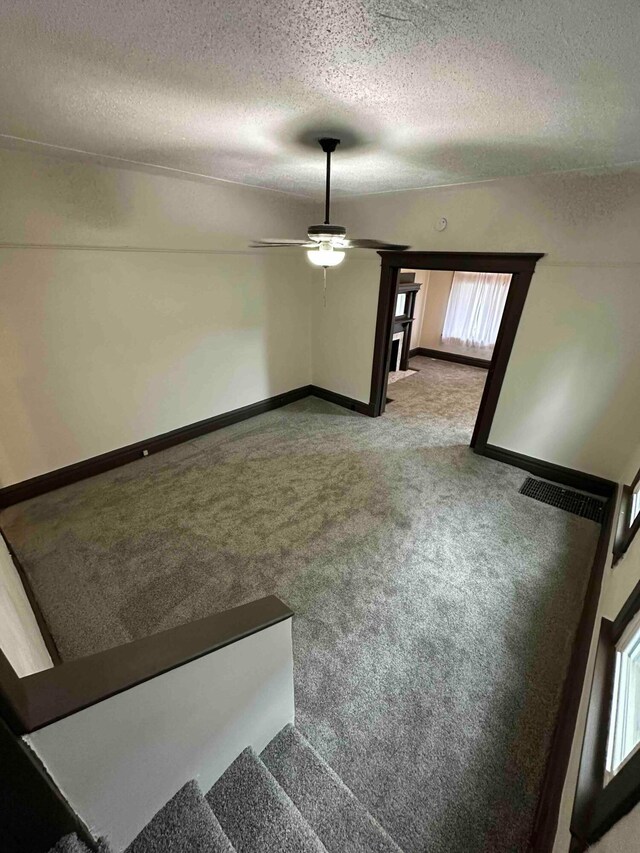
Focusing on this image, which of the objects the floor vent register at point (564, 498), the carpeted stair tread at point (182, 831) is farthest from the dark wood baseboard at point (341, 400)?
the carpeted stair tread at point (182, 831)

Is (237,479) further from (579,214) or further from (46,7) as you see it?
(579,214)

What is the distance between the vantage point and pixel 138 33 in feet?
3.28

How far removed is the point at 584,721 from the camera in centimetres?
125

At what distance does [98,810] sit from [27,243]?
3.09 meters

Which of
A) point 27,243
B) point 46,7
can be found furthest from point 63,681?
point 27,243

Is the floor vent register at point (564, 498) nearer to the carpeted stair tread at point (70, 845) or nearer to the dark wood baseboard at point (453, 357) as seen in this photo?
the carpeted stair tread at point (70, 845)

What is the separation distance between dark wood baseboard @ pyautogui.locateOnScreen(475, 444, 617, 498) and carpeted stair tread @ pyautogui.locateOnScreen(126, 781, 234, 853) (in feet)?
11.4

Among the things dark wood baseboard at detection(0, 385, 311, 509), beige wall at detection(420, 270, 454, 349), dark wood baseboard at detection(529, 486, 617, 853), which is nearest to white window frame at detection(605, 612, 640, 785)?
dark wood baseboard at detection(529, 486, 617, 853)

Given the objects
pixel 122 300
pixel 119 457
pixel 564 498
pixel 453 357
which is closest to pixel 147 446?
pixel 119 457

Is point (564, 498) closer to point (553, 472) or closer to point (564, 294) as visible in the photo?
point (553, 472)

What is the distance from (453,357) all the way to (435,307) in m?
1.09

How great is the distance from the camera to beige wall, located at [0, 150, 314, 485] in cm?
245

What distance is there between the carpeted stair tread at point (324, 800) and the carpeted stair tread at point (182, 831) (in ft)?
1.44

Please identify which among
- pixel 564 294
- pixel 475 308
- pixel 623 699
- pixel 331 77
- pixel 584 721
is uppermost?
pixel 331 77
